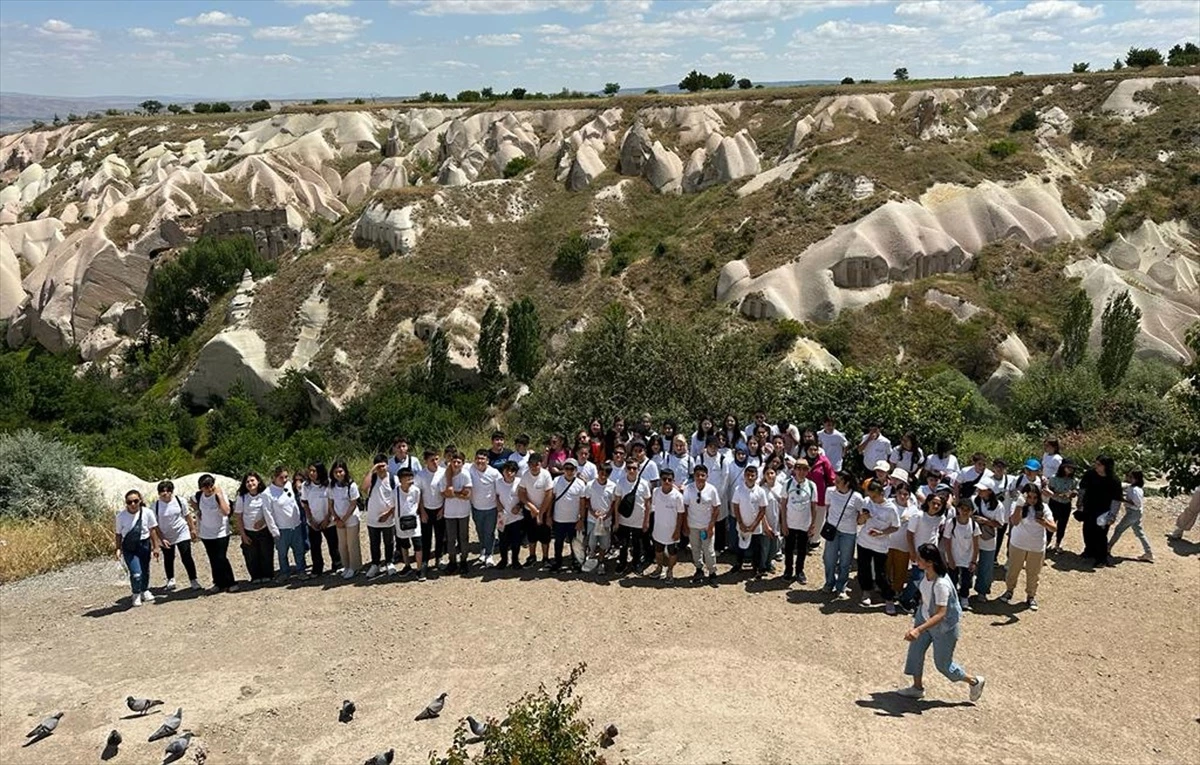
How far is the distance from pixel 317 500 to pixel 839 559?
6.54m

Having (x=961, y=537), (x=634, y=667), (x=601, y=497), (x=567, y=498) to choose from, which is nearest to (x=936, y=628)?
(x=961, y=537)

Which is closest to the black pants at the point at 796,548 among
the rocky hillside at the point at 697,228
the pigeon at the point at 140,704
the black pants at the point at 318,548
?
the black pants at the point at 318,548

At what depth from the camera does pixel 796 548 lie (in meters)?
10.9

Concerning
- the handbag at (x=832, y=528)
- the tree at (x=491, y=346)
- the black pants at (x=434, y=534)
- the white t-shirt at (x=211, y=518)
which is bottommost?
the tree at (x=491, y=346)

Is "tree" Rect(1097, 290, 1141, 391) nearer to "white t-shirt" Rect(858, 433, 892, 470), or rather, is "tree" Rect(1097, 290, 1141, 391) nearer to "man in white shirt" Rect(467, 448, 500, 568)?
"white t-shirt" Rect(858, 433, 892, 470)

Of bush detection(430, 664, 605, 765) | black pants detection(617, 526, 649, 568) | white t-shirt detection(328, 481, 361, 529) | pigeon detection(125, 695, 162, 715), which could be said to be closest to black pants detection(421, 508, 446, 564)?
white t-shirt detection(328, 481, 361, 529)

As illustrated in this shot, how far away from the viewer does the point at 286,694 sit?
8828 millimetres

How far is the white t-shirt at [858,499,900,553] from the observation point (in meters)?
9.67

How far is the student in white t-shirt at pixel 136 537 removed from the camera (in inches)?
Result: 420

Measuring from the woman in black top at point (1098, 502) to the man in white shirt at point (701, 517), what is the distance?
15.4 ft

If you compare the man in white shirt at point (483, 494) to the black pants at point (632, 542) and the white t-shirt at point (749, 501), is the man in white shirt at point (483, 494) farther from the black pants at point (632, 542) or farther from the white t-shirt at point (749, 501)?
the white t-shirt at point (749, 501)

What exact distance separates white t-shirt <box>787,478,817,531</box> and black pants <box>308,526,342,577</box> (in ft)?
19.1

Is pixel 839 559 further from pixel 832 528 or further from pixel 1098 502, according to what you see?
pixel 1098 502

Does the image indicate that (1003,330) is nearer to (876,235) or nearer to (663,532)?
(876,235)
